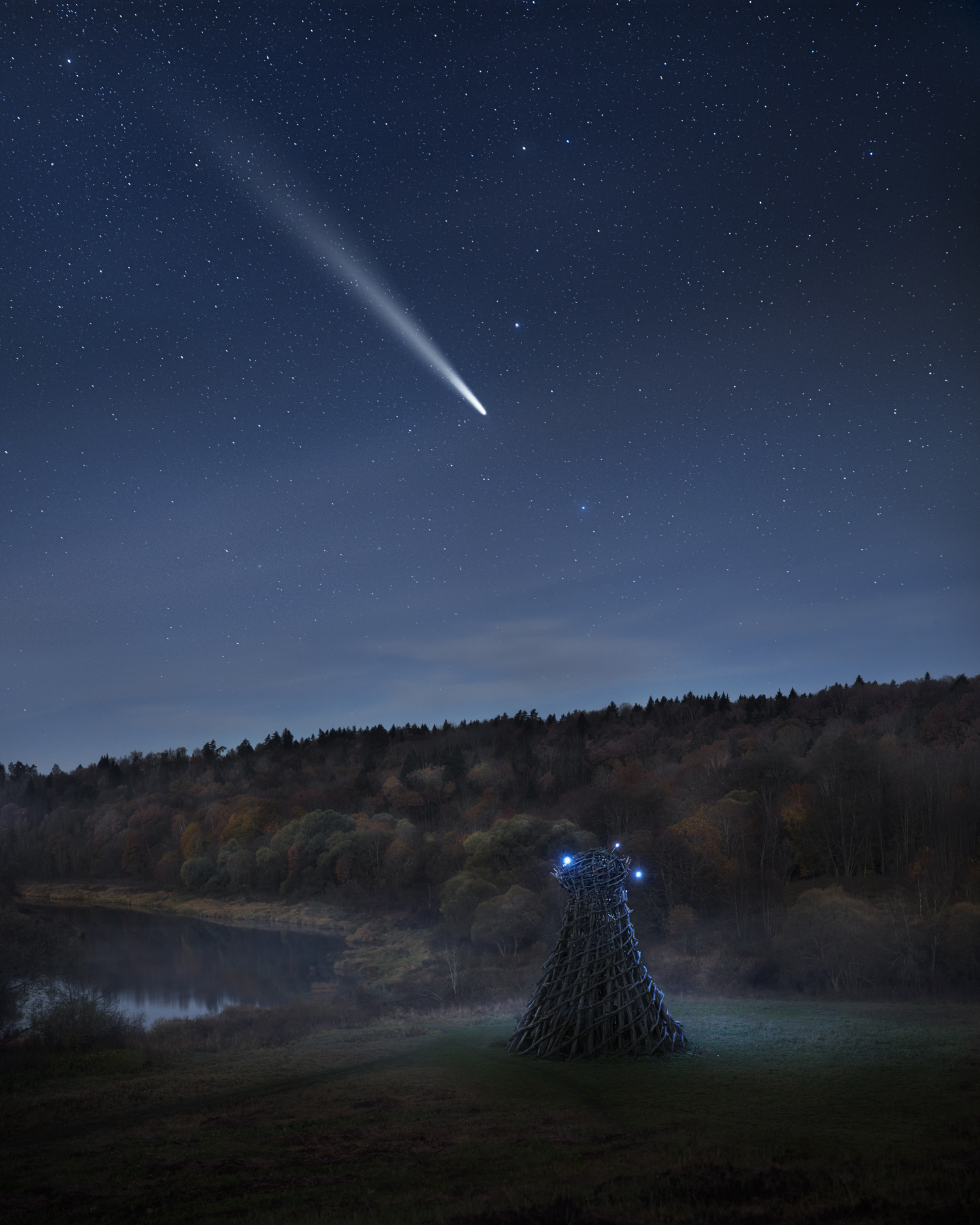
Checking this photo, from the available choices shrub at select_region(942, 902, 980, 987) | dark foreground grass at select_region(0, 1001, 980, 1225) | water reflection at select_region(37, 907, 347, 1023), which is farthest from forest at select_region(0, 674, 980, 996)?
dark foreground grass at select_region(0, 1001, 980, 1225)

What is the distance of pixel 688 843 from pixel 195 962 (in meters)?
46.9

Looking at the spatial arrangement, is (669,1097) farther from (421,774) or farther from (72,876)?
(72,876)

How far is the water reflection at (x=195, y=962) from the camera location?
62375 mm

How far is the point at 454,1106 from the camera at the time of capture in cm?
2380

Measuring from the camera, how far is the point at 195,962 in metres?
78.7

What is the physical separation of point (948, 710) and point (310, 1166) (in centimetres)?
10812

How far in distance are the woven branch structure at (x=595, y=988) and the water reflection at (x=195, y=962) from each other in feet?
97.4

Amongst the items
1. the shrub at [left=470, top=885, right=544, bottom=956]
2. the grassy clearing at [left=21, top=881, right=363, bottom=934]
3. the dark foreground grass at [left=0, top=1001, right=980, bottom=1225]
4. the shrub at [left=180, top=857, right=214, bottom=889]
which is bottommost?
the grassy clearing at [left=21, top=881, right=363, bottom=934]

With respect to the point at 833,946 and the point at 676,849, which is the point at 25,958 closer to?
the point at 833,946

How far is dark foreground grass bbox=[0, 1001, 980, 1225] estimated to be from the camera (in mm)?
15422

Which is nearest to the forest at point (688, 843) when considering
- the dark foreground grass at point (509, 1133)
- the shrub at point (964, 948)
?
the shrub at point (964, 948)

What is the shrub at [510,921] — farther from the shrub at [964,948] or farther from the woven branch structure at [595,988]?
the woven branch structure at [595,988]

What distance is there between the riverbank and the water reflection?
245cm

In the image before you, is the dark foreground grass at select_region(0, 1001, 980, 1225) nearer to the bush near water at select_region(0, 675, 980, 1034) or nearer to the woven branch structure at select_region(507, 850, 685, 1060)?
the woven branch structure at select_region(507, 850, 685, 1060)
